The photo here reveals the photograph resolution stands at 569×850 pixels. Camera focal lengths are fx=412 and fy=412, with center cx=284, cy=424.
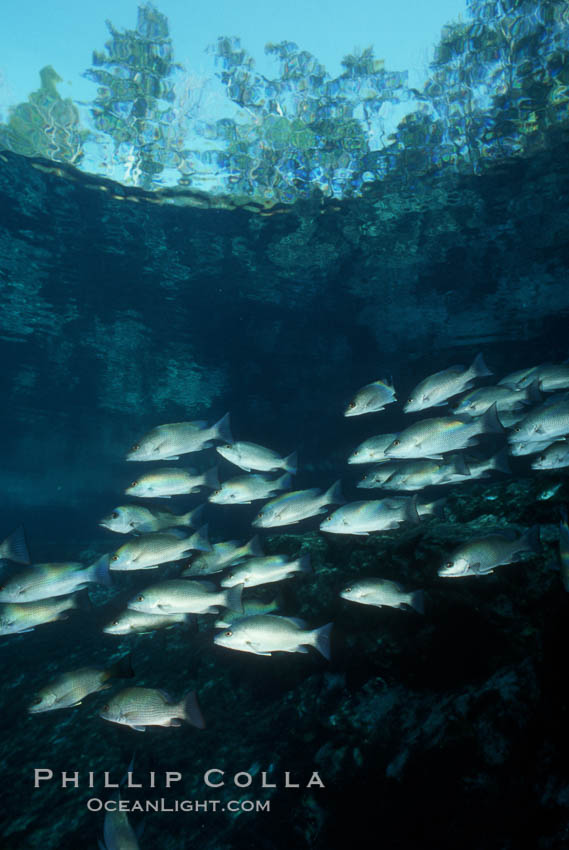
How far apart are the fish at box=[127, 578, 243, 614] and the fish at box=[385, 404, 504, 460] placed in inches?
110

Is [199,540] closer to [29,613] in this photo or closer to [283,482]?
[283,482]

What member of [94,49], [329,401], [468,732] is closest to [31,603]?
[468,732]

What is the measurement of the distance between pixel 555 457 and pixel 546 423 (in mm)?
469

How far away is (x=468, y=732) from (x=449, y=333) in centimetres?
1516

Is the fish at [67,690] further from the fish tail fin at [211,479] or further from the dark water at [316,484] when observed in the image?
the fish tail fin at [211,479]

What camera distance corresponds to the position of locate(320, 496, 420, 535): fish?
16.8ft

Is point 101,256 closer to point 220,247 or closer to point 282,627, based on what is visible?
point 220,247

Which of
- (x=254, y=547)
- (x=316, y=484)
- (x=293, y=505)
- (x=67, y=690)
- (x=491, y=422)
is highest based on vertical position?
(x=491, y=422)

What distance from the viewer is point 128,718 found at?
13.6 feet

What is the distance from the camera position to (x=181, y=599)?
486 centimetres

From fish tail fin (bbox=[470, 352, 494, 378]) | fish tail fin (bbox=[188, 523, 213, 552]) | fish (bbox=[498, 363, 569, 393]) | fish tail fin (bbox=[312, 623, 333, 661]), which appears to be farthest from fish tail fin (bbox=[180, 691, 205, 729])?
fish (bbox=[498, 363, 569, 393])

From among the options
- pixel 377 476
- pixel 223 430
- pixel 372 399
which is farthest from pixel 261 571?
pixel 372 399

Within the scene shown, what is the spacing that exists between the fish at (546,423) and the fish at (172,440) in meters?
4.18

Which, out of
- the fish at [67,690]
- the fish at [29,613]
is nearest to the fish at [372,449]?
the fish at [67,690]
